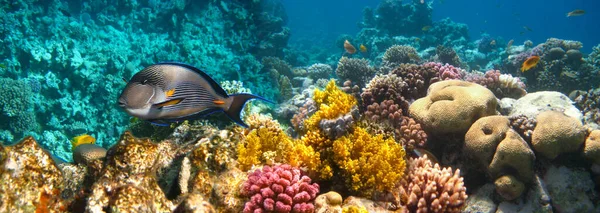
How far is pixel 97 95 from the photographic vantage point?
35.8 feet

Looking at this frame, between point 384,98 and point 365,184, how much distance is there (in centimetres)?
241

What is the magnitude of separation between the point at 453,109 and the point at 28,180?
4879 millimetres

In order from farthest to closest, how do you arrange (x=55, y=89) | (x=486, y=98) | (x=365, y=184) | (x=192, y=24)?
(x=192, y=24), (x=55, y=89), (x=486, y=98), (x=365, y=184)

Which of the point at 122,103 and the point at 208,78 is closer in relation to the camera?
the point at 122,103

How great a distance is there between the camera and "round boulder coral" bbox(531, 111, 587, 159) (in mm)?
4199

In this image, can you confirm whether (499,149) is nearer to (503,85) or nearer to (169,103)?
(503,85)

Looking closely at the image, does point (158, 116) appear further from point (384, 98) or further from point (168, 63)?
point (384, 98)

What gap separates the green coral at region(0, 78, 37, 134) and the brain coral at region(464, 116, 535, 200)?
467 inches

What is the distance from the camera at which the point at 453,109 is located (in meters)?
4.58

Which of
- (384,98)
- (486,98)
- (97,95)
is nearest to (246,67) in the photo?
(97,95)

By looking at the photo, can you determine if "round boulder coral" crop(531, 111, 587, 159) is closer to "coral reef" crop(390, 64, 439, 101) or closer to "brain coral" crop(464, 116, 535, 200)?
"brain coral" crop(464, 116, 535, 200)

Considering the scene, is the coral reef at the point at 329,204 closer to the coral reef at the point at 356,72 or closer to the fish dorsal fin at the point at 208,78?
the fish dorsal fin at the point at 208,78

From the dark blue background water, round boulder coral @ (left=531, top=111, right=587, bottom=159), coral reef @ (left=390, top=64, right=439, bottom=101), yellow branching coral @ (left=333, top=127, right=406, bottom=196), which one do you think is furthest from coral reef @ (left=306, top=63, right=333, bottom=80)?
the dark blue background water

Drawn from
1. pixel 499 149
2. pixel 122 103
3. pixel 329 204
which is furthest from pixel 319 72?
pixel 122 103
